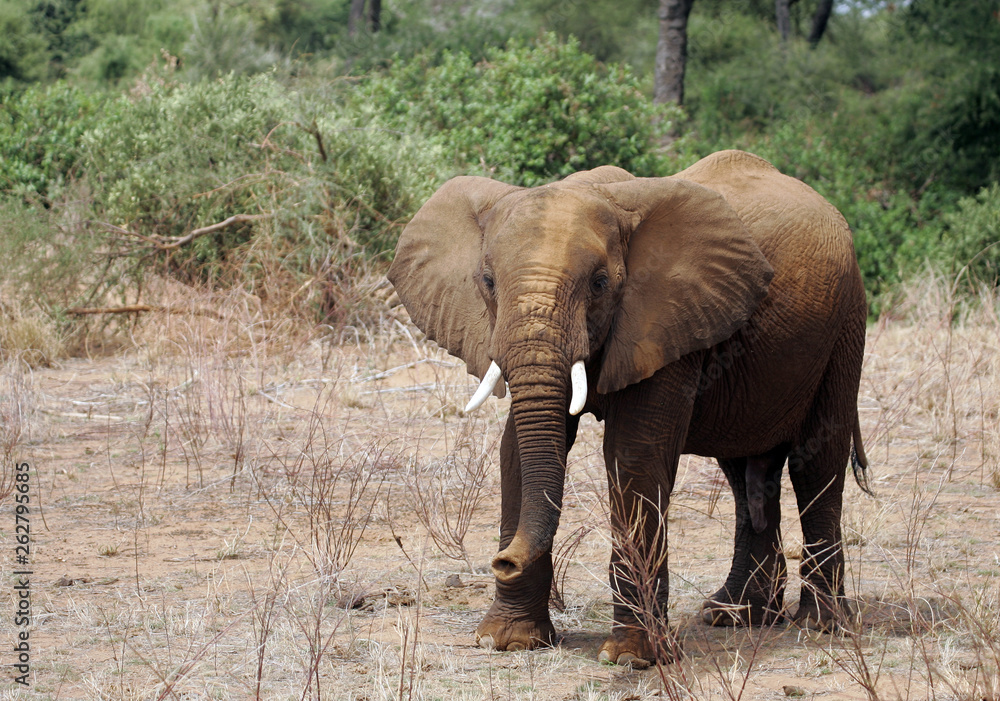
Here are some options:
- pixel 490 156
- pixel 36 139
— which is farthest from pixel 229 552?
pixel 36 139

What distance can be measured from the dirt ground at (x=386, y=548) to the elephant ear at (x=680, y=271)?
761 mm

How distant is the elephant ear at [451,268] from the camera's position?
13.6ft

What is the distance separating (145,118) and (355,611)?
31.6 ft

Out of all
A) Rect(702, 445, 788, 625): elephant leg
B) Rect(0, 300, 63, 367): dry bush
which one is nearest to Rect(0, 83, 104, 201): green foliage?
Rect(0, 300, 63, 367): dry bush

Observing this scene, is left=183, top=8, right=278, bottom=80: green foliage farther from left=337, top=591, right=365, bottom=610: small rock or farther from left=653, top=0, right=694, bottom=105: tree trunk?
left=337, top=591, right=365, bottom=610: small rock

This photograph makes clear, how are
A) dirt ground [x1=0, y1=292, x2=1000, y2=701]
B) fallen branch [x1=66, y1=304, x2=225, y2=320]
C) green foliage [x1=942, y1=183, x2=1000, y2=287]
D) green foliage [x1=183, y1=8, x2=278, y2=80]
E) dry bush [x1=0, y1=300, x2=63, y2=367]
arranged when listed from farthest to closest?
green foliage [x1=183, y1=8, x2=278, y2=80] → green foliage [x1=942, y1=183, x2=1000, y2=287] → fallen branch [x1=66, y1=304, x2=225, y2=320] → dry bush [x1=0, y1=300, x2=63, y2=367] → dirt ground [x1=0, y1=292, x2=1000, y2=701]

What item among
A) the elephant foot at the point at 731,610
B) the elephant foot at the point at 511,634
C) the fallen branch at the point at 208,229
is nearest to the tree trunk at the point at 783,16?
the fallen branch at the point at 208,229

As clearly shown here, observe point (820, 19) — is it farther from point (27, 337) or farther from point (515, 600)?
point (515, 600)

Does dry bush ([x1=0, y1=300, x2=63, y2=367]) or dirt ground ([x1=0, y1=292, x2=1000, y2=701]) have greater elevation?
dry bush ([x1=0, y1=300, x2=63, y2=367])

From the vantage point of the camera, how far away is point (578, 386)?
3.57 meters

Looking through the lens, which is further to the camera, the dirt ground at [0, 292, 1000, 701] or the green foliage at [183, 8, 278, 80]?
the green foliage at [183, 8, 278, 80]

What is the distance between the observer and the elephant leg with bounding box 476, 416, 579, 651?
4.12 meters

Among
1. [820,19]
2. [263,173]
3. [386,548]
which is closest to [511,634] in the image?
[386,548]

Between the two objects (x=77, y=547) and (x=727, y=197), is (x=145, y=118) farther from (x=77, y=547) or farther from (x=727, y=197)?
(x=727, y=197)
